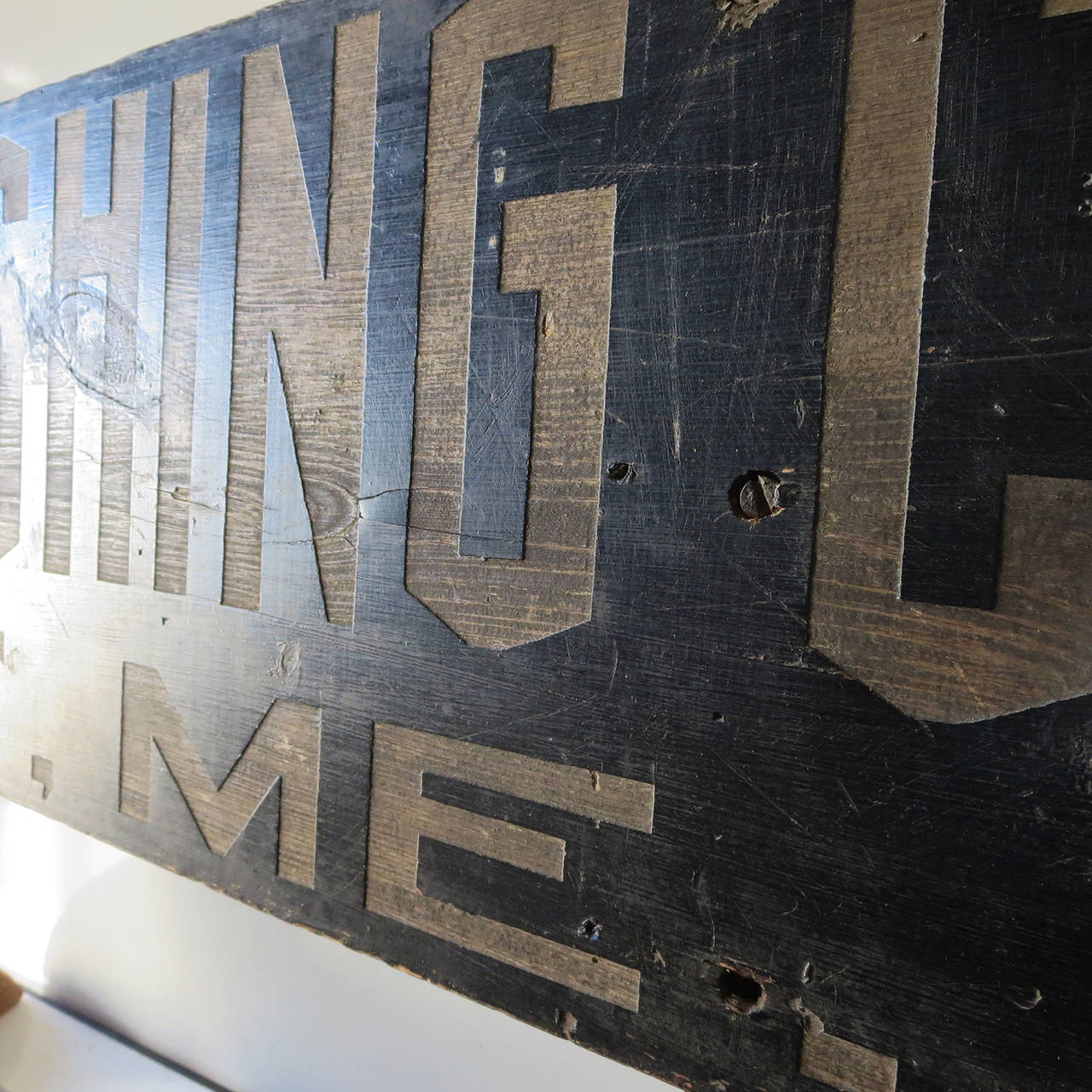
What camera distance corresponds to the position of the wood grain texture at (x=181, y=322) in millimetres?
914

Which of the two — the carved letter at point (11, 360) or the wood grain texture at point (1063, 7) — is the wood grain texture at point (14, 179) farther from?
the wood grain texture at point (1063, 7)

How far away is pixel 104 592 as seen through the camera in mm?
1019

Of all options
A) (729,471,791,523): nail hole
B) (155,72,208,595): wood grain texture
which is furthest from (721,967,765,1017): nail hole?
(155,72,208,595): wood grain texture

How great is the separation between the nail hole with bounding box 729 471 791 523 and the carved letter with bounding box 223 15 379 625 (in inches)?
15.5

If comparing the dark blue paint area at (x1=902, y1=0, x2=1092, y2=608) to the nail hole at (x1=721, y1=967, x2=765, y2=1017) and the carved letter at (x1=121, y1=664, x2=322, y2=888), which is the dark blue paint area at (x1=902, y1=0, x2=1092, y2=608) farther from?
the carved letter at (x1=121, y1=664, x2=322, y2=888)

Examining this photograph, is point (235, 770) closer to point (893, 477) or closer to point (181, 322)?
point (181, 322)

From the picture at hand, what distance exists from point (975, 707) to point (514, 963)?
47 centimetres

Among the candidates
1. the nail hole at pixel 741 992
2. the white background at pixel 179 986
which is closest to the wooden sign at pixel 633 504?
the nail hole at pixel 741 992

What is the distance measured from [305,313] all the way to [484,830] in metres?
0.57

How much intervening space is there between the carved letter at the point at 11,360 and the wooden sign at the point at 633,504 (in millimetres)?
147

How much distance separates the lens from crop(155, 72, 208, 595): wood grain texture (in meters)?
0.91

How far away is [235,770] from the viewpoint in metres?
0.91

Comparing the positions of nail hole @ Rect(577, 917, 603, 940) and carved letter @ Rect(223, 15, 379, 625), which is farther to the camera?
carved letter @ Rect(223, 15, 379, 625)

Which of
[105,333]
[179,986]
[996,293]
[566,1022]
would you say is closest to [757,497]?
[996,293]
